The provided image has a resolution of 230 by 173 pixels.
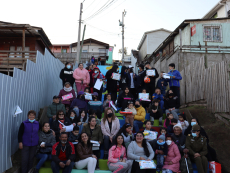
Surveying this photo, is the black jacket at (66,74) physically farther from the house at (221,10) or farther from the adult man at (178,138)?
the house at (221,10)

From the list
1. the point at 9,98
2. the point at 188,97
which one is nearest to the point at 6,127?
the point at 9,98

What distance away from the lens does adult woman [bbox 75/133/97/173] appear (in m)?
6.06

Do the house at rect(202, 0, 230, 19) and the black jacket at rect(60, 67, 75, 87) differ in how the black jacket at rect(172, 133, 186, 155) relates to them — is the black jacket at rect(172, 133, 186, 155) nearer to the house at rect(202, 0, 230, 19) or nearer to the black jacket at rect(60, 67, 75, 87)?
the black jacket at rect(60, 67, 75, 87)

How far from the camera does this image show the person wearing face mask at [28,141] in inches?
235

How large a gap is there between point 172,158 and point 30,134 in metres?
3.86

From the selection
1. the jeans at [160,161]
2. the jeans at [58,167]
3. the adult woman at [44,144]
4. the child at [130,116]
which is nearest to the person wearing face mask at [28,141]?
the adult woman at [44,144]

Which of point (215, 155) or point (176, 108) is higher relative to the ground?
point (176, 108)

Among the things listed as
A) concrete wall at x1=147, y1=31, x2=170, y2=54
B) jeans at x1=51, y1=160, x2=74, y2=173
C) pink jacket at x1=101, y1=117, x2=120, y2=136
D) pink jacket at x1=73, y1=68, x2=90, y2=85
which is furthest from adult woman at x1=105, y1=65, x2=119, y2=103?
concrete wall at x1=147, y1=31, x2=170, y2=54

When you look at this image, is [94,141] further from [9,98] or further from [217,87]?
[217,87]

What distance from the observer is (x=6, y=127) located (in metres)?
5.94

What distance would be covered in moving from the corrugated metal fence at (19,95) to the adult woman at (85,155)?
5.69ft

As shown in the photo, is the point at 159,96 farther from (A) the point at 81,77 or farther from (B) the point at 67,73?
(B) the point at 67,73

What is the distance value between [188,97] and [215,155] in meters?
5.43

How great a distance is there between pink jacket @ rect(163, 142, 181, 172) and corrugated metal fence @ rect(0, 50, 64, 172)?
4128 millimetres
